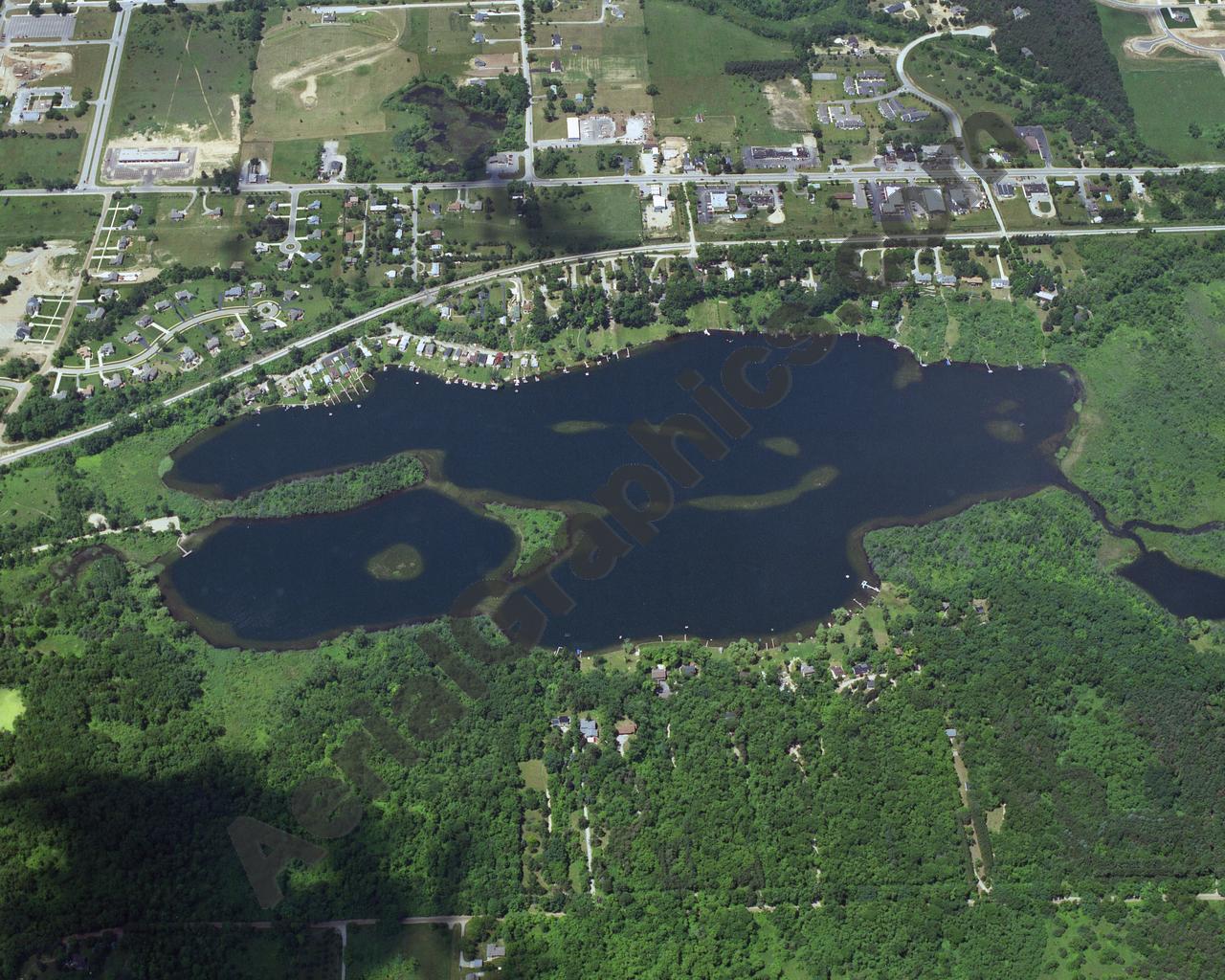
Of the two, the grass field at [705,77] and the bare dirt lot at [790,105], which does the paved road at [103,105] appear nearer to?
the grass field at [705,77]

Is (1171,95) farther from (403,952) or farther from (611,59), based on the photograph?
(403,952)

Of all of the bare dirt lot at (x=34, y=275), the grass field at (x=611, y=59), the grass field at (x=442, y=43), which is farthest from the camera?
the grass field at (x=442, y=43)

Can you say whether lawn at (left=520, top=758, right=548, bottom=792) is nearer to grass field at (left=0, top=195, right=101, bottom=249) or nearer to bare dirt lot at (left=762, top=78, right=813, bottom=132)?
grass field at (left=0, top=195, right=101, bottom=249)

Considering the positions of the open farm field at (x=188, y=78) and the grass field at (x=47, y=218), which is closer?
the grass field at (x=47, y=218)

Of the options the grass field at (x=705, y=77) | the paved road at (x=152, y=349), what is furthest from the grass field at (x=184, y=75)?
the grass field at (x=705, y=77)

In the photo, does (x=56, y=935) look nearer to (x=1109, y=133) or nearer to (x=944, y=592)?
(x=944, y=592)

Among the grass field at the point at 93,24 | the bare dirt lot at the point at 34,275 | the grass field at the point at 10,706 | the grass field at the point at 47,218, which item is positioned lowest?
the grass field at the point at 10,706

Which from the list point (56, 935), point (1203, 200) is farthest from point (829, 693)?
point (1203, 200)
